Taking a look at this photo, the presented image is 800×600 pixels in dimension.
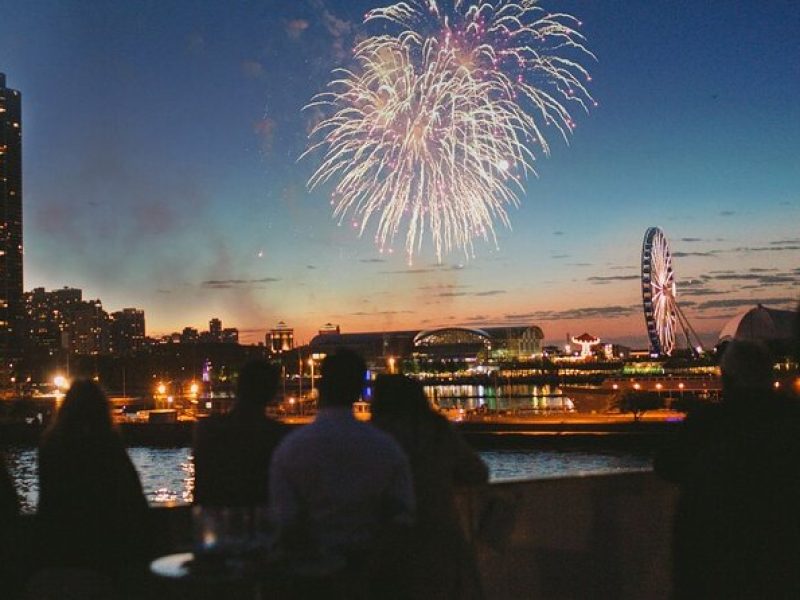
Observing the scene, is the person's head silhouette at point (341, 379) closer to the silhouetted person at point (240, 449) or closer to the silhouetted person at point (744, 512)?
the silhouetted person at point (240, 449)

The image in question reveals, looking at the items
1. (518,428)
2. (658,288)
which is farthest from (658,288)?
(518,428)

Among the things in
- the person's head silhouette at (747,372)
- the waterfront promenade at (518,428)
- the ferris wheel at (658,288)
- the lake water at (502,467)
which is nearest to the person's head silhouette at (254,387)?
the person's head silhouette at (747,372)

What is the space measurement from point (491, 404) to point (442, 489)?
100353 millimetres

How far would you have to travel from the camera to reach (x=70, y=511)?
13.0ft

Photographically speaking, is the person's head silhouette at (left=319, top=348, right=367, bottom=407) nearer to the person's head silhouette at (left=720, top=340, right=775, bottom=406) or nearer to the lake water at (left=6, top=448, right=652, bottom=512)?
the person's head silhouette at (left=720, top=340, right=775, bottom=406)

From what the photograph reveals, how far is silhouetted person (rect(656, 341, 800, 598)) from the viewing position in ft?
11.7

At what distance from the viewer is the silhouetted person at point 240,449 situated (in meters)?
4.20

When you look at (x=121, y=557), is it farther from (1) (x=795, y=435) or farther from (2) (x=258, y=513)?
(1) (x=795, y=435)

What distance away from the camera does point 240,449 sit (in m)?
4.19

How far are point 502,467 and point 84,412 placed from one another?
43.4m

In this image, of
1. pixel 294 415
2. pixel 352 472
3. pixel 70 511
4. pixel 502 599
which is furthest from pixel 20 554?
pixel 294 415

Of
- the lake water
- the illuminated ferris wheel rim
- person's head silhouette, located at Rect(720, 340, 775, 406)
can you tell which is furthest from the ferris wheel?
person's head silhouette, located at Rect(720, 340, 775, 406)

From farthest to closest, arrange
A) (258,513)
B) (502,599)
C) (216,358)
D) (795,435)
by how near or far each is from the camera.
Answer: (216,358) < (502,599) < (795,435) < (258,513)

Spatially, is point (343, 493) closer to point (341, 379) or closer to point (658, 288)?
point (341, 379)
